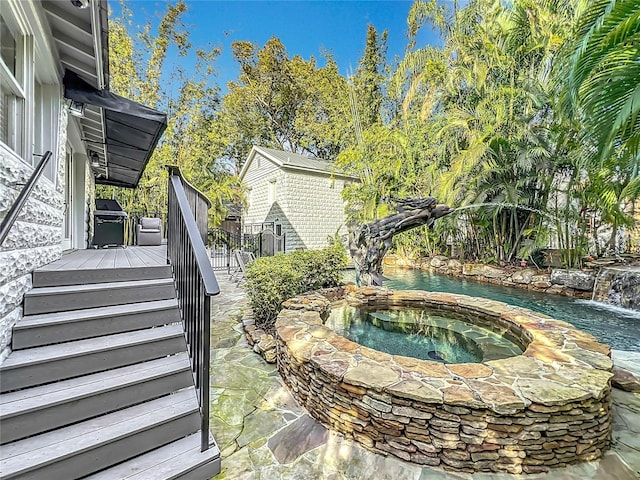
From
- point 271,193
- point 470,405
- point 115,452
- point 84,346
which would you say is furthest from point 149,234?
point 271,193

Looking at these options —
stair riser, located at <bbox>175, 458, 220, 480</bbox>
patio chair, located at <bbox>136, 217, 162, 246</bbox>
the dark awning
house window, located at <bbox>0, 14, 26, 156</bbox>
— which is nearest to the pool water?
stair riser, located at <bbox>175, 458, 220, 480</bbox>

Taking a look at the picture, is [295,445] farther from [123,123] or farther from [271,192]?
[271,192]

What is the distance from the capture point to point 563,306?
7059 millimetres

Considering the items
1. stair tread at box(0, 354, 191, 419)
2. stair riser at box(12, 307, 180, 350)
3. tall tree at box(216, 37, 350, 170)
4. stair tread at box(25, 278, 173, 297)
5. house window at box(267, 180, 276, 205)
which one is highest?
tall tree at box(216, 37, 350, 170)

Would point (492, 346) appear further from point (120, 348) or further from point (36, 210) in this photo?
point (36, 210)

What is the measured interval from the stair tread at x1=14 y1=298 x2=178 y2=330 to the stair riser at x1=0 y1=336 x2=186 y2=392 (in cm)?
34

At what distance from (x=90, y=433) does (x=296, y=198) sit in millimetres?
12416

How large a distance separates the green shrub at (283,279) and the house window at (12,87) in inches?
126

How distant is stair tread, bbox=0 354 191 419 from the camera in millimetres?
1857

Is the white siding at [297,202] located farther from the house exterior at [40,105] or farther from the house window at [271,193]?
the house exterior at [40,105]

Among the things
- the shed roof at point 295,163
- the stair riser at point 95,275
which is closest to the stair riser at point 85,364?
the stair riser at point 95,275

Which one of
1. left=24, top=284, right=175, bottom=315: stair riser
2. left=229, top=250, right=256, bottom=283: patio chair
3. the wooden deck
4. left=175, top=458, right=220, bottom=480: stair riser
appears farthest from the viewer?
left=229, top=250, right=256, bottom=283: patio chair

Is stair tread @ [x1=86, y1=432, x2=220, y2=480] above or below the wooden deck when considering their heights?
below

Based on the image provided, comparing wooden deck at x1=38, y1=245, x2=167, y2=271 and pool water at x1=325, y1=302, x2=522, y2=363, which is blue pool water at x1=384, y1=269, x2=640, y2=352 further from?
wooden deck at x1=38, y1=245, x2=167, y2=271
